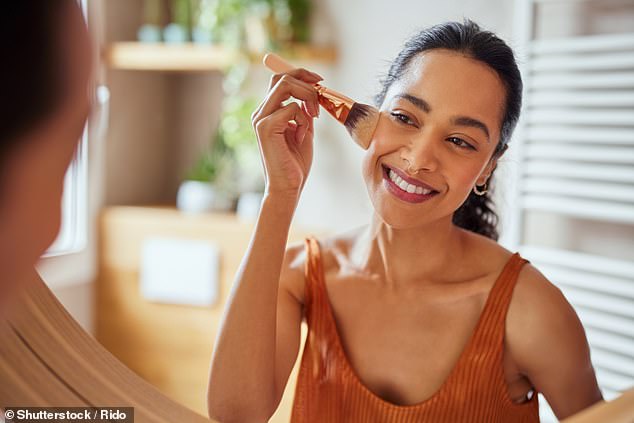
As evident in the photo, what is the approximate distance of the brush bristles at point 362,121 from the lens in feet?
2.51

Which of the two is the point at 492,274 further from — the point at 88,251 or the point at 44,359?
the point at 88,251

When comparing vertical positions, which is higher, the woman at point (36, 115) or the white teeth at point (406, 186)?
the woman at point (36, 115)

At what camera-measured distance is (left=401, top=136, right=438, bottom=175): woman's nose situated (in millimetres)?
750

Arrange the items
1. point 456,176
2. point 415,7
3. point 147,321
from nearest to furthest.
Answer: point 456,176
point 415,7
point 147,321

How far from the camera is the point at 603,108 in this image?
4.54 feet

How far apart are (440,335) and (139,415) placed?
1.47 feet

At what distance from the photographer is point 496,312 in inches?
32.6

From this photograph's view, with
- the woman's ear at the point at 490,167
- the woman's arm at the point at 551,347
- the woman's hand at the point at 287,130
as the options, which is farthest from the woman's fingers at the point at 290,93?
the woman's arm at the point at 551,347

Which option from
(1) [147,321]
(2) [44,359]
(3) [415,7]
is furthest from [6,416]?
(1) [147,321]

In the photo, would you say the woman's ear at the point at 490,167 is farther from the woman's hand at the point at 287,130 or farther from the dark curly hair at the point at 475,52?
the woman's hand at the point at 287,130

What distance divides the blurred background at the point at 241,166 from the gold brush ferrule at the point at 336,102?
30.1 inches

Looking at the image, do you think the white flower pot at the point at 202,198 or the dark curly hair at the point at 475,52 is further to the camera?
the white flower pot at the point at 202,198

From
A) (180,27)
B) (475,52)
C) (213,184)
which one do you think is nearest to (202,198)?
(213,184)

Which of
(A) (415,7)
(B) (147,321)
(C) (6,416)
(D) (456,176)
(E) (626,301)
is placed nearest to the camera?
(C) (6,416)
